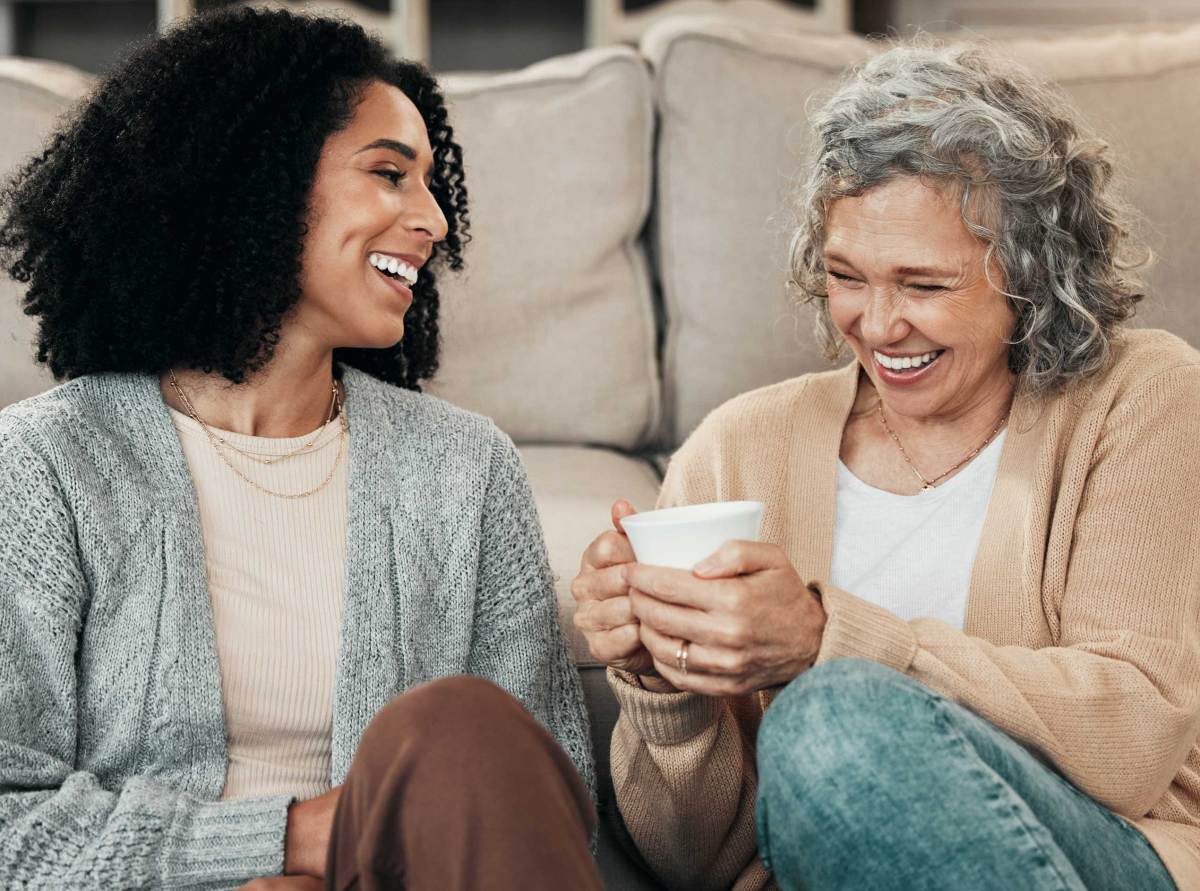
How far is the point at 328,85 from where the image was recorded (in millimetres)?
1356

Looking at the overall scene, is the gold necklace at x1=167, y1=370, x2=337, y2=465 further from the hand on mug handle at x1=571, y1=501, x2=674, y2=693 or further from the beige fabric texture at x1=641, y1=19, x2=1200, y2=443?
the beige fabric texture at x1=641, y1=19, x2=1200, y2=443

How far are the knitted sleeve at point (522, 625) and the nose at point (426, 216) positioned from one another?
22 centimetres

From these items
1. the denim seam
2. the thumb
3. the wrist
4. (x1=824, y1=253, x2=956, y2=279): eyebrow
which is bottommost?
the wrist

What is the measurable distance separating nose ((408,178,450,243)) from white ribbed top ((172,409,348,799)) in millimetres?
251

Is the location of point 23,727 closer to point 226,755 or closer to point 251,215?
point 226,755

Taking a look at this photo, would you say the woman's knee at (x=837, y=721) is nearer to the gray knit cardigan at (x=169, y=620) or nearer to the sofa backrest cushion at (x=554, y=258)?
the gray knit cardigan at (x=169, y=620)

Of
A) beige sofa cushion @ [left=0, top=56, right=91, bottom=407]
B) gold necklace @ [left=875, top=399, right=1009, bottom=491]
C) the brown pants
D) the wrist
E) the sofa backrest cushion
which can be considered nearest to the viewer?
the brown pants

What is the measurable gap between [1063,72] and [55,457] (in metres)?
1.53

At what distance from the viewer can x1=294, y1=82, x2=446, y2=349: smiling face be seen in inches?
52.7

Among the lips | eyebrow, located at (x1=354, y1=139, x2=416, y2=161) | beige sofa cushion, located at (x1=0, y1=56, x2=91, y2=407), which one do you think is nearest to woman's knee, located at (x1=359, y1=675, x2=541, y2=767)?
the lips

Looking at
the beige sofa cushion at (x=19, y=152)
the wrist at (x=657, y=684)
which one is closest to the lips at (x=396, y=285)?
the wrist at (x=657, y=684)

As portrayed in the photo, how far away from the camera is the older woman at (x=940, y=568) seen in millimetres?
1024

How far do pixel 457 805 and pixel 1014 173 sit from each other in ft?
2.59

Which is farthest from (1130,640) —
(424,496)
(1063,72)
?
(1063,72)
